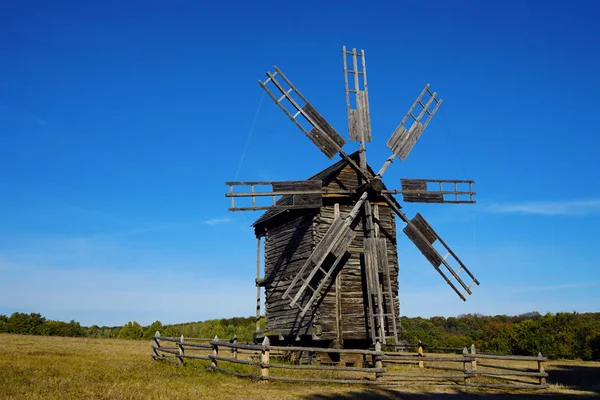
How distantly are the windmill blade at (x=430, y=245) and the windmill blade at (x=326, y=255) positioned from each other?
2545mm

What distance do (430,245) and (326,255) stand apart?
182 inches

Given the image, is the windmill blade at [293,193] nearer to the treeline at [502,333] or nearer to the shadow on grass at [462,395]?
the shadow on grass at [462,395]

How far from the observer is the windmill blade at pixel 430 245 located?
20.1 m

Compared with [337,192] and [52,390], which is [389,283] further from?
[52,390]

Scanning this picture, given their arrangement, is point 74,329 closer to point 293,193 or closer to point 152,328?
point 152,328

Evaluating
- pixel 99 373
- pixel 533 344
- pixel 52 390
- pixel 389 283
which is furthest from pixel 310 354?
pixel 533 344

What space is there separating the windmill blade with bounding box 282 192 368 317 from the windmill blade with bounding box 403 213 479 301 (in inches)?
100

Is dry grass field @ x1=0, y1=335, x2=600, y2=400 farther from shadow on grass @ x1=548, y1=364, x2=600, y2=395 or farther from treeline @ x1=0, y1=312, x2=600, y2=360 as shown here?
treeline @ x1=0, y1=312, x2=600, y2=360

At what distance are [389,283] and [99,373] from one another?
10496mm

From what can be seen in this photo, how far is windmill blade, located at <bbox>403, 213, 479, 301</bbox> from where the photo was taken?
65.8ft

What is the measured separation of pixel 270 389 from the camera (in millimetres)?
13211

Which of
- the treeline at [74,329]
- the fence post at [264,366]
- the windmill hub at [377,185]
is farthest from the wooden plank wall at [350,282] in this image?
the treeline at [74,329]

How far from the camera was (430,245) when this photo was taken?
20.2m

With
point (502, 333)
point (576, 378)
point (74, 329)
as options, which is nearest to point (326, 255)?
point (576, 378)
